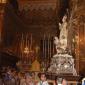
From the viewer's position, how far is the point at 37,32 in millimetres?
18172

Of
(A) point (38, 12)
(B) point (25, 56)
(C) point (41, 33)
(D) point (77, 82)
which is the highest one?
(A) point (38, 12)

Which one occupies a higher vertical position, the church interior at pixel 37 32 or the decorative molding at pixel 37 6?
the decorative molding at pixel 37 6

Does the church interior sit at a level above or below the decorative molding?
below

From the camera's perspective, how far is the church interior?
1606 cm

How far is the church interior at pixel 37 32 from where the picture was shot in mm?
16062

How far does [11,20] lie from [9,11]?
2.26 feet

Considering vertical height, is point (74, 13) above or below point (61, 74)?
above

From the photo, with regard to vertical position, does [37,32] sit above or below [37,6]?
below

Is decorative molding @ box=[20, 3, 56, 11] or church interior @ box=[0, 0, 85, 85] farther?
decorative molding @ box=[20, 3, 56, 11]

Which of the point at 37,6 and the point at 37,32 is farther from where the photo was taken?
the point at 37,6

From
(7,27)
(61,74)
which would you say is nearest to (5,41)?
(7,27)

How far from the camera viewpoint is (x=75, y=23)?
17.0m

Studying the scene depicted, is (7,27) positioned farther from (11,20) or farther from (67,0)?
(67,0)

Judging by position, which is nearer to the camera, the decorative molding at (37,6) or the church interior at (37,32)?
the church interior at (37,32)
